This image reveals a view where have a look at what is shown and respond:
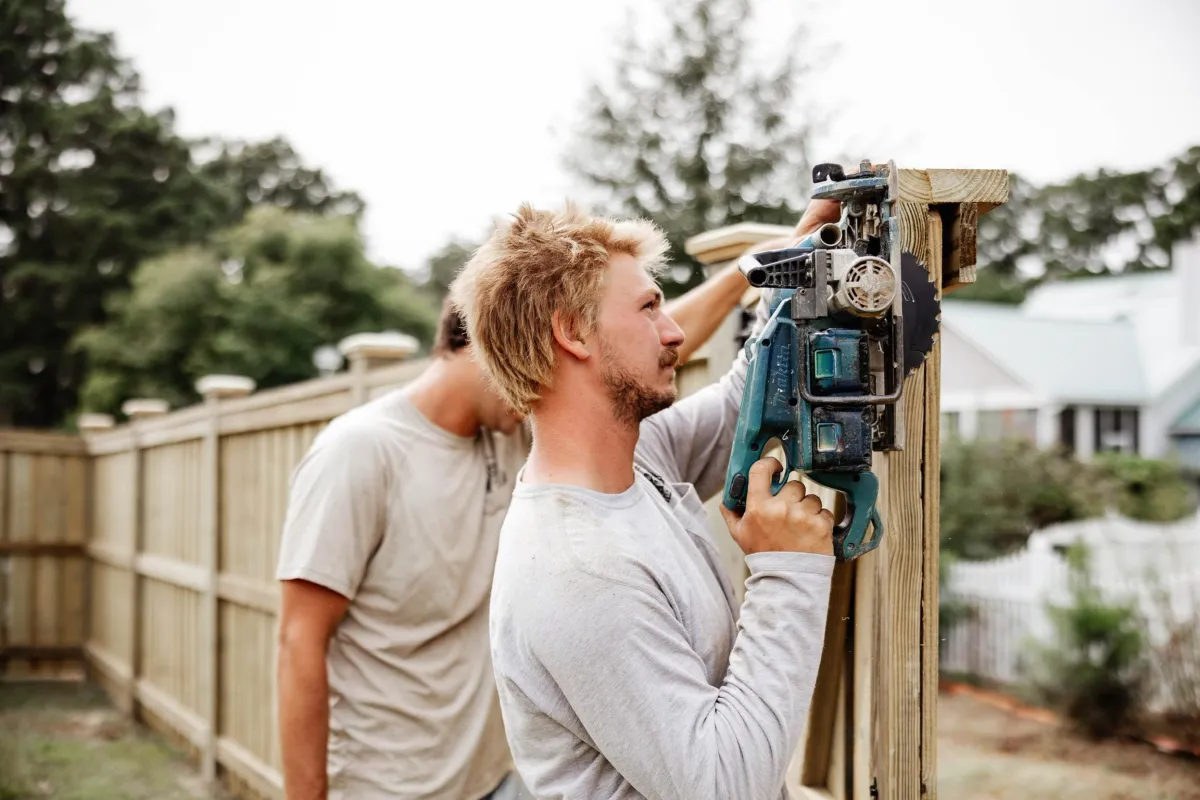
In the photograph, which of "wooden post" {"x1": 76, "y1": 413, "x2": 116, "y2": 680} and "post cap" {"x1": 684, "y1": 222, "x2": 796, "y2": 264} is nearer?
"post cap" {"x1": 684, "y1": 222, "x2": 796, "y2": 264}

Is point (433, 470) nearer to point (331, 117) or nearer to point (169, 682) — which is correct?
point (169, 682)

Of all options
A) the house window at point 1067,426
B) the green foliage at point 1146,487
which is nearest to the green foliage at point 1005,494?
the green foliage at point 1146,487

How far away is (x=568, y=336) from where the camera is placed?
1459 millimetres

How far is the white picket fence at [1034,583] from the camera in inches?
267

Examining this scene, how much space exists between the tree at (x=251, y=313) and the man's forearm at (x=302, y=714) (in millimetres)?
15260

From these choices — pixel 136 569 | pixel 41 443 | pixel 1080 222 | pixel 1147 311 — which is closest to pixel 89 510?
pixel 41 443

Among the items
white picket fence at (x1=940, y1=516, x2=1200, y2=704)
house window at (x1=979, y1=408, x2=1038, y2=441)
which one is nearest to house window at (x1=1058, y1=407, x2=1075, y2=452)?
house window at (x1=979, y1=408, x2=1038, y2=441)

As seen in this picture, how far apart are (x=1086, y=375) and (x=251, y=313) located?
46.7 ft

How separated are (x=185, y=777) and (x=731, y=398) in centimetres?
548

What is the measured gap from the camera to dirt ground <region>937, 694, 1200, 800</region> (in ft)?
18.5

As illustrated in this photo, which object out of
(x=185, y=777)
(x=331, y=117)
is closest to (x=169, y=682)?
(x=185, y=777)

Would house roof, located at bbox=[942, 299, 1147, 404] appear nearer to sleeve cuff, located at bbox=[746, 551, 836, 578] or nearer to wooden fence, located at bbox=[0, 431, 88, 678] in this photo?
wooden fence, located at bbox=[0, 431, 88, 678]

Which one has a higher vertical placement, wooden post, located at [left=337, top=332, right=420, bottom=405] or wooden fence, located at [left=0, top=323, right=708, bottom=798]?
wooden post, located at [left=337, top=332, right=420, bottom=405]

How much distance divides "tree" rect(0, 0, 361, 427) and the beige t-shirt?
23.0 meters
